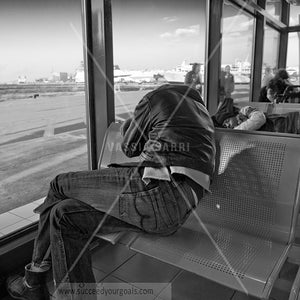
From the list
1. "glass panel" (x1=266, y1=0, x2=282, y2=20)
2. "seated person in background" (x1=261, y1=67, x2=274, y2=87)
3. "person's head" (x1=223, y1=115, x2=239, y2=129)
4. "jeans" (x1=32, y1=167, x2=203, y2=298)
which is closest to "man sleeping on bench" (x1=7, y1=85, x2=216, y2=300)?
"jeans" (x1=32, y1=167, x2=203, y2=298)

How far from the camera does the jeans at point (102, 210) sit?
4.87ft

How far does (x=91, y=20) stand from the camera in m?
2.30

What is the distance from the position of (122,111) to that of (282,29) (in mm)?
5361

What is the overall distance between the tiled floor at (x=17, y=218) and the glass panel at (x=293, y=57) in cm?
592

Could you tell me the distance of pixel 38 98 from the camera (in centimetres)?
230

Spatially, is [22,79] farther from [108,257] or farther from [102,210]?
[108,257]

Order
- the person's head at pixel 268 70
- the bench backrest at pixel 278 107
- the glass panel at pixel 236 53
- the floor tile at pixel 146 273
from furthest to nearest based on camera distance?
the person's head at pixel 268 70, the glass panel at pixel 236 53, the bench backrest at pixel 278 107, the floor tile at pixel 146 273

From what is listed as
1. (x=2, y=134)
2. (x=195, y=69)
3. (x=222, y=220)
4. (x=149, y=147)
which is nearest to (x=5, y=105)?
(x=2, y=134)

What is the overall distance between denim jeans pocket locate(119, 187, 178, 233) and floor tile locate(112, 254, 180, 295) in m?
0.57

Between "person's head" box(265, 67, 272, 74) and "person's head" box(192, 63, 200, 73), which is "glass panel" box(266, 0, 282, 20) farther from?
"person's head" box(192, 63, 200, 73)

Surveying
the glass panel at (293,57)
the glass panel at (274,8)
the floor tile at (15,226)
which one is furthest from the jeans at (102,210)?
the glass panel at (293,57)

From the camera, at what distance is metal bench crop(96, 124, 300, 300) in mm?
1429

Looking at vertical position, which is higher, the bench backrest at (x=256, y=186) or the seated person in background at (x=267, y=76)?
the seated person in background at (x=267, y=76)

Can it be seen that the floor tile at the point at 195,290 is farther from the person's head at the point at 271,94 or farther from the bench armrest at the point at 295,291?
the person's head at the point at 271,94
